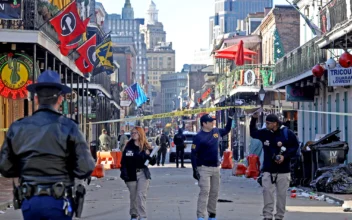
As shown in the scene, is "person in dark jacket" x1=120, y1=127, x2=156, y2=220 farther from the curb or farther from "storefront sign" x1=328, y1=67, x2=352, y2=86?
"storefront sign" x1=328, y1=67, x2=352, y2=86

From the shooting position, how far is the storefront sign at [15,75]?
2312 cm

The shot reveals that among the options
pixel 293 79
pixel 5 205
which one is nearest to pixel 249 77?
pixel 293 79

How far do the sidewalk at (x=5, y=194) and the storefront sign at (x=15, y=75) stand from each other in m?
2.33

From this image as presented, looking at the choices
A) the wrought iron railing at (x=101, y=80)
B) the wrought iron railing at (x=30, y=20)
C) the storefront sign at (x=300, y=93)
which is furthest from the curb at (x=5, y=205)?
the wrought iron railing at (x=101, y=80)

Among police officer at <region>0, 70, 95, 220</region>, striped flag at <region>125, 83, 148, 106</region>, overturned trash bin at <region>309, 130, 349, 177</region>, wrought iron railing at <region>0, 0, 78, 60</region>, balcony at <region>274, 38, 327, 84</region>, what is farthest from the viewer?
striped flag at <region>125, 83, 148, 106</region>

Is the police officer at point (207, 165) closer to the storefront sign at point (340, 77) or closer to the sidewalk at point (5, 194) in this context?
the sidewalk at point (5, 194)

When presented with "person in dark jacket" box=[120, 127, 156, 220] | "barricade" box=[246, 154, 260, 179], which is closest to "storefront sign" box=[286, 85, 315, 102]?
"barricade" box=[246, 154, 260, 179]

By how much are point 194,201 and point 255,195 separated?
245 cm

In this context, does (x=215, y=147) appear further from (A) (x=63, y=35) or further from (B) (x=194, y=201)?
(A) (x=63, y=35)

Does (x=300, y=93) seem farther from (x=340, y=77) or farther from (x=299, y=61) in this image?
(x=340, y=77)

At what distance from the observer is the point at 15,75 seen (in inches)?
918

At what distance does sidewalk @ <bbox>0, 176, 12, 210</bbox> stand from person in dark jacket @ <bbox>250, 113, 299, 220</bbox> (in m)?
6.19

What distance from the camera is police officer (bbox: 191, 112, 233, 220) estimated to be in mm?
13664

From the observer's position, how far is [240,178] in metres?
28.2
